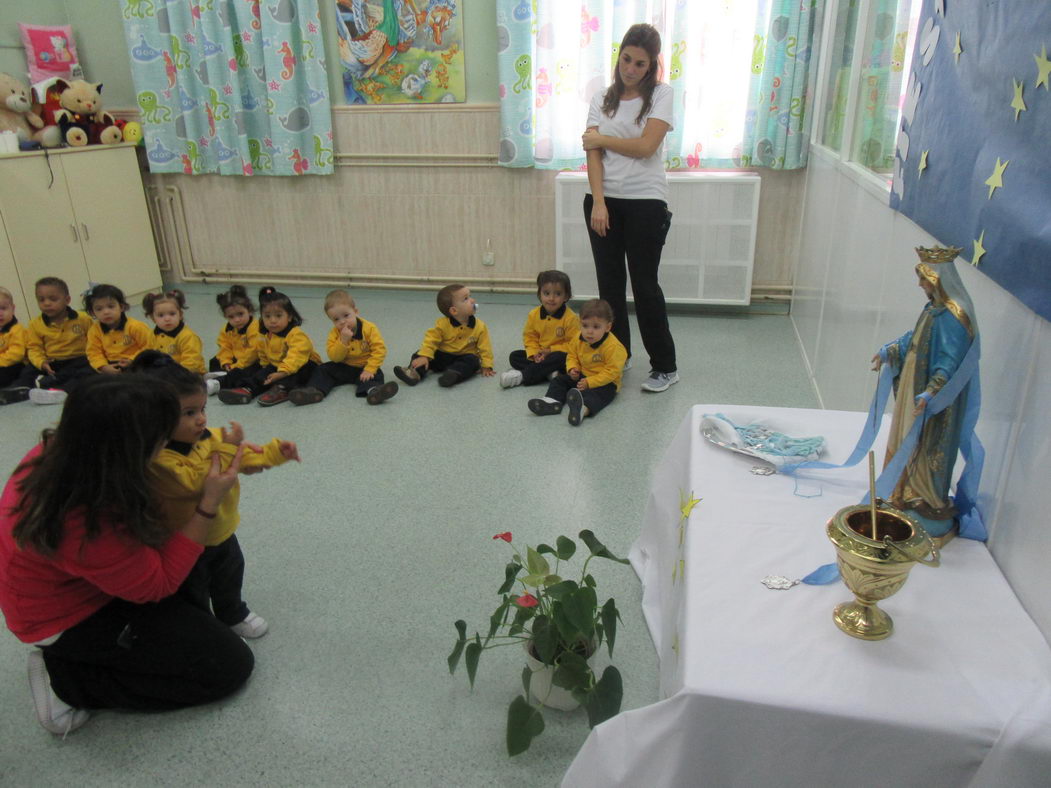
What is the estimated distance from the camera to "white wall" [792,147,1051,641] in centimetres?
97

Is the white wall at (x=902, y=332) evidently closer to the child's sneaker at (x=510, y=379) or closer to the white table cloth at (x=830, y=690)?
the white table cloth at (x=830, y=690)

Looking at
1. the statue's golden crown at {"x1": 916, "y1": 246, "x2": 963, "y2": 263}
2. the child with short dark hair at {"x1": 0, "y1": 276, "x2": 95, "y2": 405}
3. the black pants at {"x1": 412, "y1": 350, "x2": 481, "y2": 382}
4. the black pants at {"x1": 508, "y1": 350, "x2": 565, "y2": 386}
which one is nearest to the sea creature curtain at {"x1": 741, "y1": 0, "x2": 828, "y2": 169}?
the black pants at {"x1": 508, "y1": 350, "x2": 565, "y2": 386}

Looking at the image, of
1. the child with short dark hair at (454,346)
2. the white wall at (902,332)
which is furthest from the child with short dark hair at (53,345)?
the white wall at (902,332)

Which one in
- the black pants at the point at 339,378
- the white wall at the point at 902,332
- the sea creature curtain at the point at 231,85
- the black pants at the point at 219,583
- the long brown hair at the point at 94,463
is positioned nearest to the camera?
the white wall at the point at 902,332

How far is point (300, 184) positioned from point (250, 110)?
0.47 meters

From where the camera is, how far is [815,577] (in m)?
1.00

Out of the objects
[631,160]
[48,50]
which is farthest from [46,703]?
[48,50]

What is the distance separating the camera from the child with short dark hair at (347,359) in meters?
3.08

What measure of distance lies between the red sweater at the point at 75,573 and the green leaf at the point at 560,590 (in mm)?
671

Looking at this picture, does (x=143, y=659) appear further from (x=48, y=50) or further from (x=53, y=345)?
(x=48, y=50)

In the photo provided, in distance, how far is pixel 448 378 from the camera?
125 inches

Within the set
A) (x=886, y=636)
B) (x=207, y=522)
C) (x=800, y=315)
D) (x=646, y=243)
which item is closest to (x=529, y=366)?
(x=646, y=243)

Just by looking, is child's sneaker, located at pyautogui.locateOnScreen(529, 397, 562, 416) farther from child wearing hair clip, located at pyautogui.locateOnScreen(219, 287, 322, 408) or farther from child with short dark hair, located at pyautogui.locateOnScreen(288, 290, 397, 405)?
child wearing hair clip, located at pyautogui.locateOnScreen(219, 287, 322, 408)

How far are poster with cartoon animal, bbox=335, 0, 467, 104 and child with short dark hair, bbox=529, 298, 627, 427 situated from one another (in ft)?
6.03
